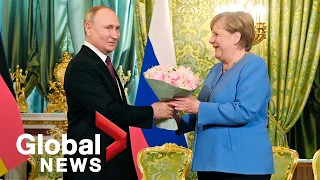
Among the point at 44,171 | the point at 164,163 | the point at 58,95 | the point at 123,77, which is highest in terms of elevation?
the point at 123,77

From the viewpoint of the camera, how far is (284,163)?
14.4ft

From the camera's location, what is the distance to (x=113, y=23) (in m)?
2.85

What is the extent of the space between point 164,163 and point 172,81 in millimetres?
1774

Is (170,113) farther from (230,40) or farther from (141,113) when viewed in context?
(230,40)

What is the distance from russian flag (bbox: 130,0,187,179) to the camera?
5.07 metres

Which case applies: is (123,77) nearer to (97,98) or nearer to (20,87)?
(20,87)

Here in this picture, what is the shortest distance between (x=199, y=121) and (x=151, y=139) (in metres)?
2.37

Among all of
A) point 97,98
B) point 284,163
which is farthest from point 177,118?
point 284,163

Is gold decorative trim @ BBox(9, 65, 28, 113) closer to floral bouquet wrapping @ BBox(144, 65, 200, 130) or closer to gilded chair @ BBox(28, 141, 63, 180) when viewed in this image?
gilded chair @ BBox(28, 141, 63, 180)

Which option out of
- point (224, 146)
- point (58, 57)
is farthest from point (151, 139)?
point (224, 146)

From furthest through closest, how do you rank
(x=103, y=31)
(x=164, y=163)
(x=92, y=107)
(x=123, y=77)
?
(x=123, y=77) < (x=164, y=163) < (x=103, y=31) < (x=92, y=107)

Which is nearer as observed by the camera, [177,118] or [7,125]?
[177,118]

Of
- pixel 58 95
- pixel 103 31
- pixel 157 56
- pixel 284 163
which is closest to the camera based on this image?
pixel 103 31

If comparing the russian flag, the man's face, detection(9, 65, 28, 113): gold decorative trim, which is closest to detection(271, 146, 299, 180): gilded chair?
the russian flag
